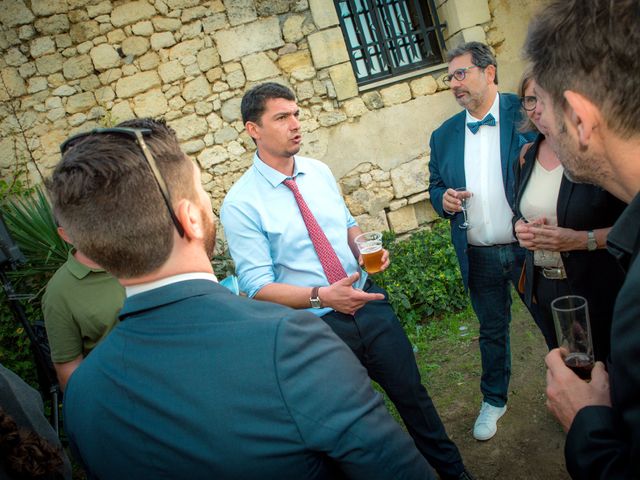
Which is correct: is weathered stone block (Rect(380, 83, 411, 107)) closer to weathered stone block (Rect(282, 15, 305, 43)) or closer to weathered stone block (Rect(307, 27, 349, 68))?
weathered stone block (Rect(307, 27, 349, 68))

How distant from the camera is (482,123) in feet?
9.86

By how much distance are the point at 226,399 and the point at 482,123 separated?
262cm

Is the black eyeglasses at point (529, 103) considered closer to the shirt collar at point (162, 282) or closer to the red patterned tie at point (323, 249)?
the red patterned tie at point (323, 249)

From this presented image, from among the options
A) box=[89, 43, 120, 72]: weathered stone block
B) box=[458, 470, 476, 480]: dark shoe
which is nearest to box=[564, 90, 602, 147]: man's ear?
box=[458, 470, 476, 480]: dark shoe

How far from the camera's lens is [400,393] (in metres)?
2.60

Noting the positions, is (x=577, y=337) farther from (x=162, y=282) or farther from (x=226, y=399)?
(x=162, y=282)

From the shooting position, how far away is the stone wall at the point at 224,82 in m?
5.14

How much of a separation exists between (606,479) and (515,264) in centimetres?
193

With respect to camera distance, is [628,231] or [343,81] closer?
[628,231]

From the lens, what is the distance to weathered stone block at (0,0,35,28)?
4969mm

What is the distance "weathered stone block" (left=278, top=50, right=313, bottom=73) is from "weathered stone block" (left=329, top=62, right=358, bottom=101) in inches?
12.7

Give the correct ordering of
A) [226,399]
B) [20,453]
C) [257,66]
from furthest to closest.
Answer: [257,66]
[20,453]
[226,399]

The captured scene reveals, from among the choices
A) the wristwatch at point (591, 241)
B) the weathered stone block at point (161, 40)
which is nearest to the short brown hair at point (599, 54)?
the wristwatch at point (591, 241)

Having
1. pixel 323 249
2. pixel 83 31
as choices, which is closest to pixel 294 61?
pixel 83 31
